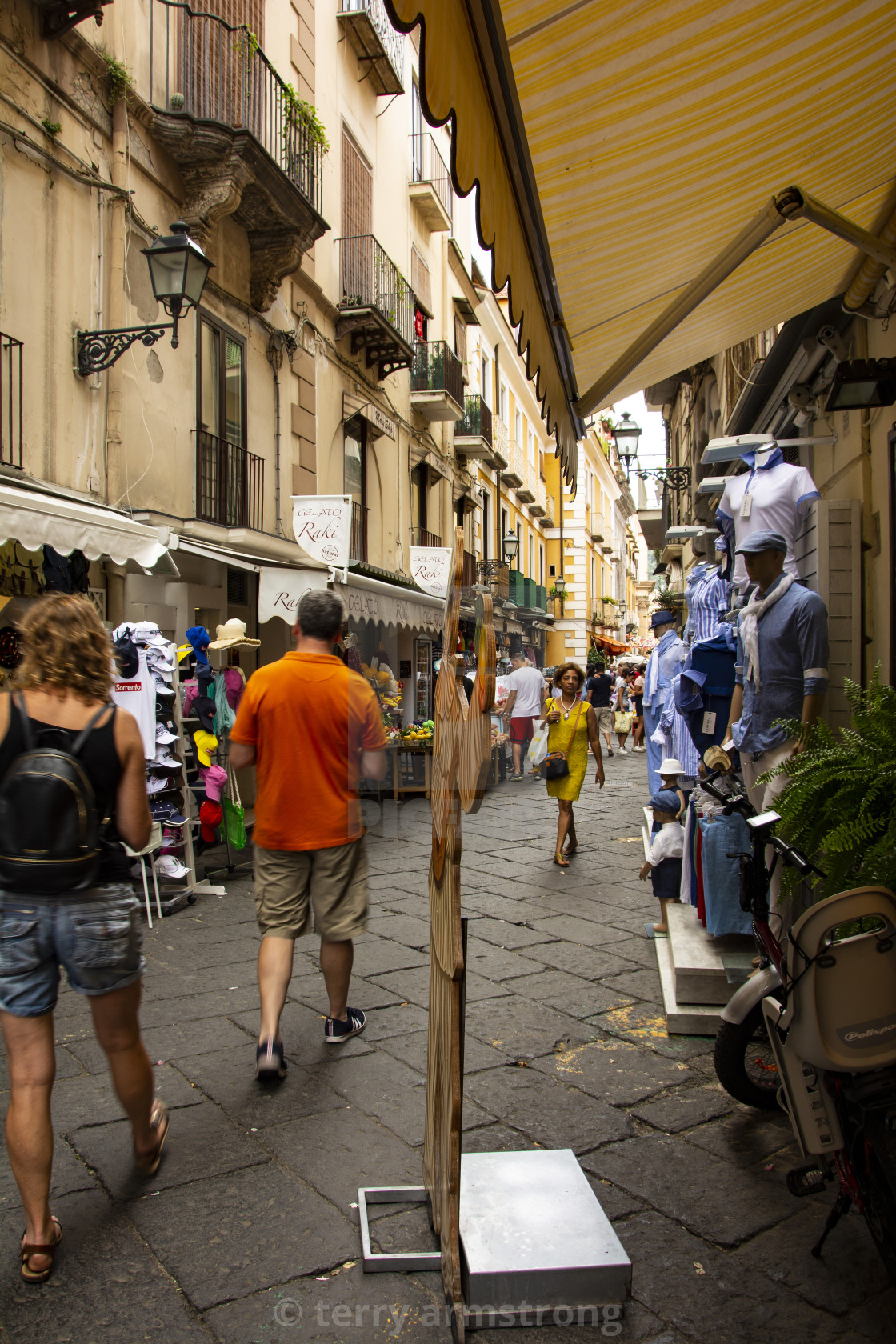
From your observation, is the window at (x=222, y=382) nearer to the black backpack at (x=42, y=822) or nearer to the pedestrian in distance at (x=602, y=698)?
the pedestrian in distance at (x=602, y=698)

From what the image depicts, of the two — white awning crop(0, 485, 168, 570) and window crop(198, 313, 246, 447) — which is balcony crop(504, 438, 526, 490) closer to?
window crop(198, 313, 246, 447)

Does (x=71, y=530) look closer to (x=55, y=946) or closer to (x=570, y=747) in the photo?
(x=55, y=946)

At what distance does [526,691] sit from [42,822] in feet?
33.1

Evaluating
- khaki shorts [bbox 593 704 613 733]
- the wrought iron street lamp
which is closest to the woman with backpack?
the wrought iron street lamp

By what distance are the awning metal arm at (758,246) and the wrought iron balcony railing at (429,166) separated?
623 inches

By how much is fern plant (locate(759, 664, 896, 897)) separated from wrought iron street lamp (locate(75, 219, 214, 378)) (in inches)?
225

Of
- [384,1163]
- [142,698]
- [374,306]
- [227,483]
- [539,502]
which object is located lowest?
[384,1163]

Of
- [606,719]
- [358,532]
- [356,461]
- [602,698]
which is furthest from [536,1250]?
[606,719]

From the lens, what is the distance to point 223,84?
912 centimetres

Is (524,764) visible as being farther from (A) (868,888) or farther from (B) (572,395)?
(A) (868,888)

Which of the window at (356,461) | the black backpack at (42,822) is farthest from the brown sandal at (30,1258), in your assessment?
the window at (356,461)

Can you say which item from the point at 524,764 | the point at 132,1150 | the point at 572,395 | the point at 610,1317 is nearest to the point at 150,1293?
the point at 132,1150

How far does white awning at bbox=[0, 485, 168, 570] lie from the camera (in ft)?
15.9

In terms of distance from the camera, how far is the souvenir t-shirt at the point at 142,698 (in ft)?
18.2
